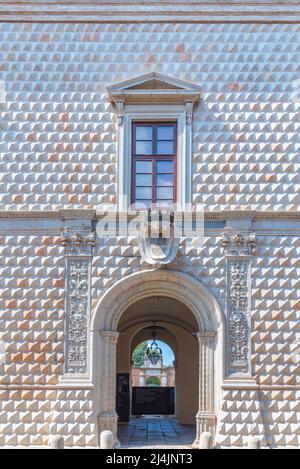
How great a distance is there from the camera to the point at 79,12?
17.3m

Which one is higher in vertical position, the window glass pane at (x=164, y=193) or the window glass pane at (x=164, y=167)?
the window glass pane at (x=164, y=167)

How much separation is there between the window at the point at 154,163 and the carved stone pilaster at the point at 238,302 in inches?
62.7

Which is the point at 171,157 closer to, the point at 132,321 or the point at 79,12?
the point at 79,12

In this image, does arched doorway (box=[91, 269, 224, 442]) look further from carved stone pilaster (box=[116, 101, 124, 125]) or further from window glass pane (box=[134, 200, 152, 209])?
carved stone pilaster (box=[116, 101, 124, 125])

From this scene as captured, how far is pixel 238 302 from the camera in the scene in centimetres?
1656

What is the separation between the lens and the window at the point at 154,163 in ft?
55.9

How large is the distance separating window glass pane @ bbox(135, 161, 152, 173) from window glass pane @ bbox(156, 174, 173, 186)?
0.24 metres

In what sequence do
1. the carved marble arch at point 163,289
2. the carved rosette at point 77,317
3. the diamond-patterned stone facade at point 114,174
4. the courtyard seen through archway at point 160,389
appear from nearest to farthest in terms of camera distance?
the diamond-patterned stone facade at point 114,174 < the carved rosette at point 77,317 < the carved marble arch at point 163,289 < the courtyard seen through archway at point 160,389

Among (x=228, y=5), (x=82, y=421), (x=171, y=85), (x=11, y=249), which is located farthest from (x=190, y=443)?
(x=228, y=5)

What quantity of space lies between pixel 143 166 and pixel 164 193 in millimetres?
703

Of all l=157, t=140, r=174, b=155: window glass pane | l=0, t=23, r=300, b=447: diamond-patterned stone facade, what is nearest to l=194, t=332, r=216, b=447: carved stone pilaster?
l=0, t=23, r=300, b=447: diamond-patterned stone facade

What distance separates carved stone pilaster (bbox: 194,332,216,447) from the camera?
1630cm

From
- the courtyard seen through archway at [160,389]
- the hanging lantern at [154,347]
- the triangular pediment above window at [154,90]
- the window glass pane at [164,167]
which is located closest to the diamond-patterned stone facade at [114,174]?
the triangular pediment above window at [154,90]

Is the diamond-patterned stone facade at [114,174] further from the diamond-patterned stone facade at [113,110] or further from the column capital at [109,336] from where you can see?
the column capital at [109,336]
